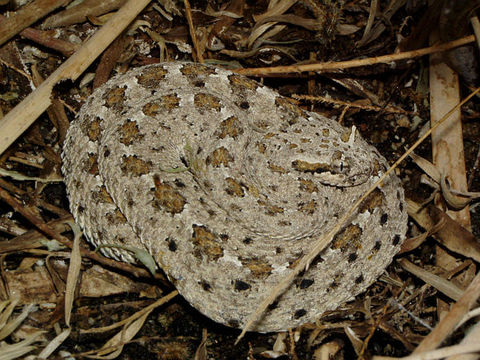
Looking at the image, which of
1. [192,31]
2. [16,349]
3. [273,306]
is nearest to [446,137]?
[273,306]

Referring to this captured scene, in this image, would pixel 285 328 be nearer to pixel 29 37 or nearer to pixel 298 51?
pixel 298 51

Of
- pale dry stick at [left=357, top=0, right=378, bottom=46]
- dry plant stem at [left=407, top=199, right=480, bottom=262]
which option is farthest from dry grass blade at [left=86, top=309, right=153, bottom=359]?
pale dry stick at [left=357, top=0, right=378, bottom=46]

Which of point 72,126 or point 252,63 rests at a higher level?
point 72,126

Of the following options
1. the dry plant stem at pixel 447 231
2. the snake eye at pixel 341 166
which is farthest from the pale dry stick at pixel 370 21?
the dry plant stem at pixel 447 231

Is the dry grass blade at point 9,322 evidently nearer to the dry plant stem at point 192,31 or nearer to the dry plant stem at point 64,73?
the dry plant stem at point 64,73

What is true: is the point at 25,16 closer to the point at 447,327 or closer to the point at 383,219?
the point at 383,219

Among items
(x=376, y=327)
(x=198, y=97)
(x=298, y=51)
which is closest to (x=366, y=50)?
(x=298, y=51)
